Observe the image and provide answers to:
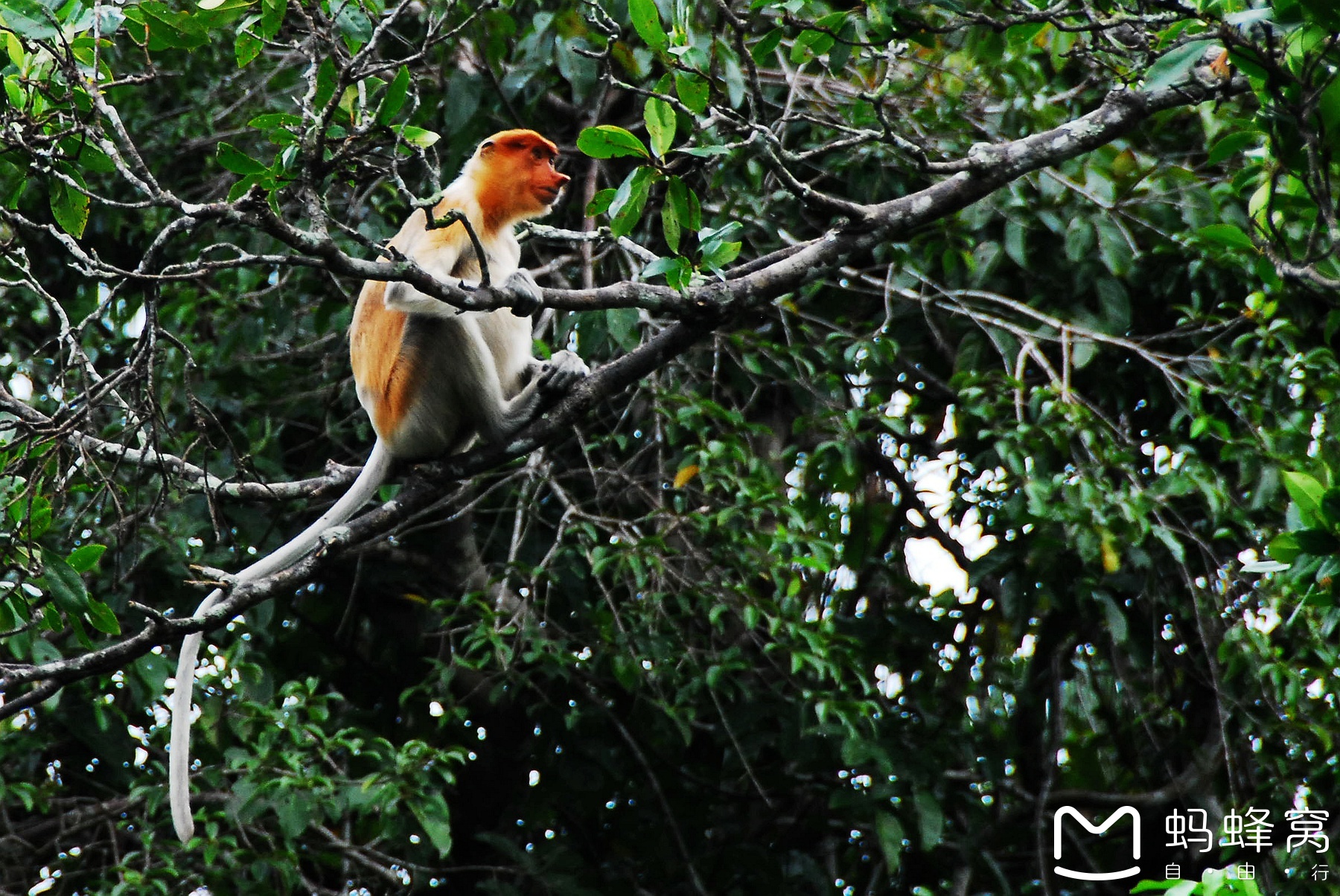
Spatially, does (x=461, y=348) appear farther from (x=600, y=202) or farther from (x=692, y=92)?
Answer: (x=692, y=92)

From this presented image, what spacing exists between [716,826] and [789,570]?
162cm

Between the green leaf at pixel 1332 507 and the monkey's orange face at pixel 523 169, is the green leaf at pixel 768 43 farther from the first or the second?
the green leaf at pixel 1332 507

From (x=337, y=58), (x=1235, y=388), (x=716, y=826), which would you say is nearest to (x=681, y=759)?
(x=716, y=826)

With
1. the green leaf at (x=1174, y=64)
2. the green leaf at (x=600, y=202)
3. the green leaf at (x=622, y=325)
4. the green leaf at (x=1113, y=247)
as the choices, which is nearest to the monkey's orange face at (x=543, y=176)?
the green leaf at (x=622, y=325)

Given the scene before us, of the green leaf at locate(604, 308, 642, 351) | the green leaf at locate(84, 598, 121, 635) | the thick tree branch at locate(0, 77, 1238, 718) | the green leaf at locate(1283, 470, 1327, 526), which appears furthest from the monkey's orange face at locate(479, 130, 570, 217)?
the green leaf at locate(1283, 470, 1327, 526)

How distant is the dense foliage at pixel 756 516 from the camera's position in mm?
3680

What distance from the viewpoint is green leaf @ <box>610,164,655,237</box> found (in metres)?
2.23

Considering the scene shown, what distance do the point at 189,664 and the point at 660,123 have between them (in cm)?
148

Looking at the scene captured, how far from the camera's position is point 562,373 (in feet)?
10.8

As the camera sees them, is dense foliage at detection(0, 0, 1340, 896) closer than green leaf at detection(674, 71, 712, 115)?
No

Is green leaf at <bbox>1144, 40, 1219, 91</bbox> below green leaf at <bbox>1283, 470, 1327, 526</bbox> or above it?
above

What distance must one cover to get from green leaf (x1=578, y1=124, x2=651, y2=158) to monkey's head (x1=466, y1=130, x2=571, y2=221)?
1380 mm

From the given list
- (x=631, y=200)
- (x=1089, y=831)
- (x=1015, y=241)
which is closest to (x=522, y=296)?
(x=631, y=200)

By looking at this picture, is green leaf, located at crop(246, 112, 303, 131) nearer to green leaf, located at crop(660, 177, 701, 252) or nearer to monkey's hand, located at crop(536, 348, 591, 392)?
green leaf, located at crop(660, 177, 701, 252)
